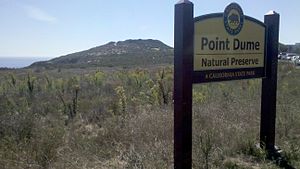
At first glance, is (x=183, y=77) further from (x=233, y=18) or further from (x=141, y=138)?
(x=141, y=138)

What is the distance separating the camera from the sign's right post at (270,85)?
6.38 metres

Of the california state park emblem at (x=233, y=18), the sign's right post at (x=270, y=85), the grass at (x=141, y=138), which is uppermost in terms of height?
the california state park emblem at (x=233, y=18)

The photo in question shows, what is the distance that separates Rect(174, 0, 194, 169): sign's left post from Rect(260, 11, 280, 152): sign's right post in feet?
6.86

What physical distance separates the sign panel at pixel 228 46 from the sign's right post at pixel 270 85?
154 millimetres

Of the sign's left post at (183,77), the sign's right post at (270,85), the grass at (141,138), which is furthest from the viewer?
the sign's right post at (270,85)

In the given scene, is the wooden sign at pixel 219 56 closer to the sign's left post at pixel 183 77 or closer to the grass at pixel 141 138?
the sign's left post at pixel 183 77

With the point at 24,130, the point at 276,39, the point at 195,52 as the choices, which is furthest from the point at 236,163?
the point at 24,130

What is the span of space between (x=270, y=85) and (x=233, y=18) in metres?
1.61

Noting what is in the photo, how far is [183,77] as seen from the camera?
4738mm

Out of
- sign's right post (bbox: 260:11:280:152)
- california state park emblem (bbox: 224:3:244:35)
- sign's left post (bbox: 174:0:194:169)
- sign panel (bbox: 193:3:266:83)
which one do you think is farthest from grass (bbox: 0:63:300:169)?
california state park emblem (bbox: 224:3:244:35)

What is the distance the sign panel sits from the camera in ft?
16.7

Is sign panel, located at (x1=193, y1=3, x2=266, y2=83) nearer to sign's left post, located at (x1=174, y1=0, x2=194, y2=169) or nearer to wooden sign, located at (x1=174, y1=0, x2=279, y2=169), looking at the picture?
wooden sign, located at (x1=174, y1=0, x2=279, y2=169)

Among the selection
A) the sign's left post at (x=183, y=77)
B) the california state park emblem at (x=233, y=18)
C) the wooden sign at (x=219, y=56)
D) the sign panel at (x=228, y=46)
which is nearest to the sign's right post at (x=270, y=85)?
the wooden sign at (x=219, y=56)

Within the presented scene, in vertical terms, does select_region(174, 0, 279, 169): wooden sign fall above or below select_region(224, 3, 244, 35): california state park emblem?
below
